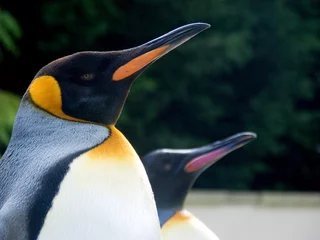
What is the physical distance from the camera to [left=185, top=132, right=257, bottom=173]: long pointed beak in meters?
2.82

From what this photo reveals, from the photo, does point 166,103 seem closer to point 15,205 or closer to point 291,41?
point 291,41

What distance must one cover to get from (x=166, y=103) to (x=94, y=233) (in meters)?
7.94

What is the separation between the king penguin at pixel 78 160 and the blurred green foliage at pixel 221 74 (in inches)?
264

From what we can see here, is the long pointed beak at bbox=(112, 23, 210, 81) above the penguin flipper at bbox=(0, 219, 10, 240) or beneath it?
above

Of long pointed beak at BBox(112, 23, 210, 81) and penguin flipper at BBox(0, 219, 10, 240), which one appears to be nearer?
penguin flipper at BBox(0, 219, 10, 240)

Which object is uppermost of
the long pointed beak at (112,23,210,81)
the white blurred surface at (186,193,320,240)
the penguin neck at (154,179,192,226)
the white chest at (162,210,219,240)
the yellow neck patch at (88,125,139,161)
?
the long pointed beak at (112,23,210,81)

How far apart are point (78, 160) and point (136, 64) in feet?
0.80

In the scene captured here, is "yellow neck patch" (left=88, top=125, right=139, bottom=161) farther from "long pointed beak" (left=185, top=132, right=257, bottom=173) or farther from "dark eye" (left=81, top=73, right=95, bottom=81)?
"long pointed beak" (left=185, top=132, right=257, bottom=173)

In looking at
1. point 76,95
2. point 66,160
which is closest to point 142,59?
point 76,95

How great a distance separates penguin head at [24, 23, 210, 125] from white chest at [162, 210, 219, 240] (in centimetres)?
105

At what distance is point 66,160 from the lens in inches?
67.0

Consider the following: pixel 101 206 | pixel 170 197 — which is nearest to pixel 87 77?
pixel 101 206

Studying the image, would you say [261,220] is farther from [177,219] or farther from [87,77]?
[87,77]

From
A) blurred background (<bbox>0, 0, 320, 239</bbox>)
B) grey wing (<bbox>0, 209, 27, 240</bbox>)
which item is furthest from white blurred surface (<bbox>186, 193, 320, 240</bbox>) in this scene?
grey wing (<bbox>0, 209, 27, 240</bbox>)
